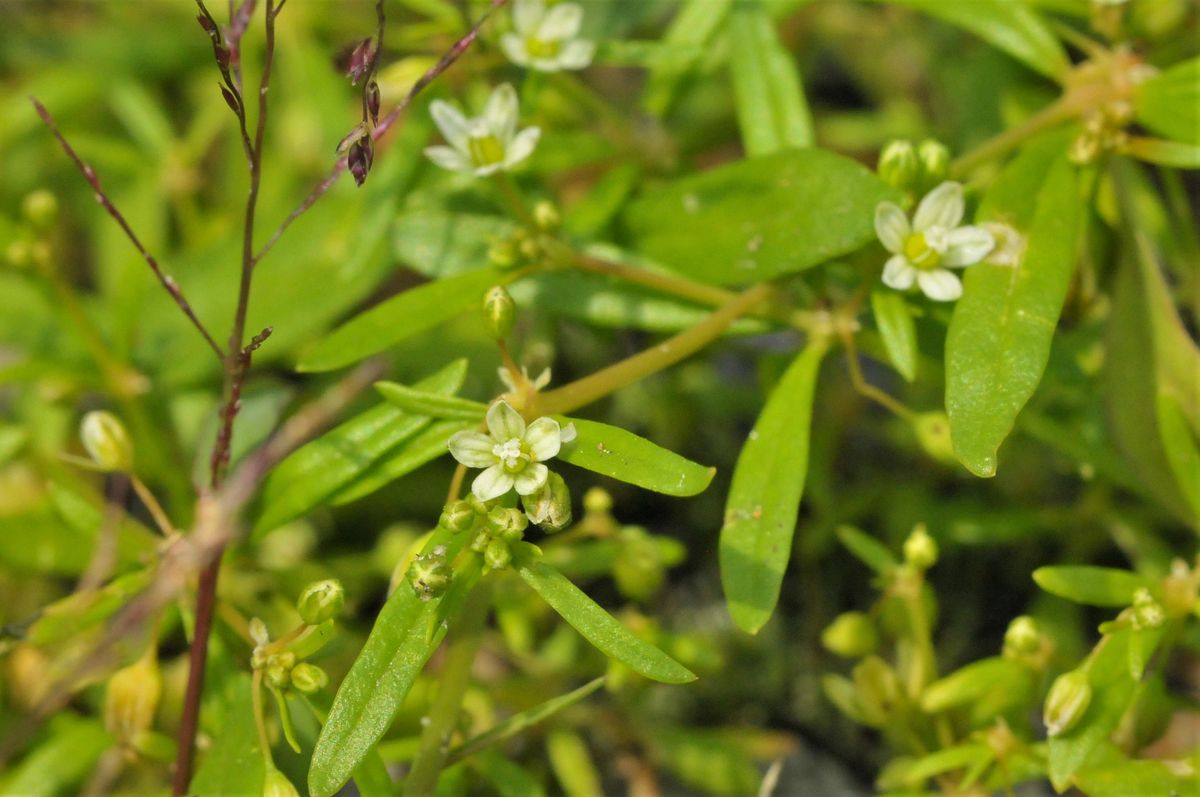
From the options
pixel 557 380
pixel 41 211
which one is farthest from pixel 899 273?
pixel 41 211

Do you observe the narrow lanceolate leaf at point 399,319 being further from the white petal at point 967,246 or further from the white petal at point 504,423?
the white petal at point 967,246

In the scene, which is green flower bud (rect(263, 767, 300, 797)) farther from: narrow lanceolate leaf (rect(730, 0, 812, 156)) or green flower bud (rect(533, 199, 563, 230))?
narrow lanceolate leaf (rect(730, 0, 812, 156))

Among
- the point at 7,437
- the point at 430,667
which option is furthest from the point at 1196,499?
the point at 7,437

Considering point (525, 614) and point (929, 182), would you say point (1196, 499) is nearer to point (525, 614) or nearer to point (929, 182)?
point (929, 182)

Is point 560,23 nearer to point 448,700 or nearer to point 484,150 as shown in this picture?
point 484,150

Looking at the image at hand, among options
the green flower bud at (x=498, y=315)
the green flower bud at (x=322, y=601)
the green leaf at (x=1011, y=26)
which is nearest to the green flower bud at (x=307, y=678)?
the green flower bud at (x=322, y=601)

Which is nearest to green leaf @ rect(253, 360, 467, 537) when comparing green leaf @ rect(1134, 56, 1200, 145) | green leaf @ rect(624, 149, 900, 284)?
green leaf @ rect(624, 149, 900, 284)
